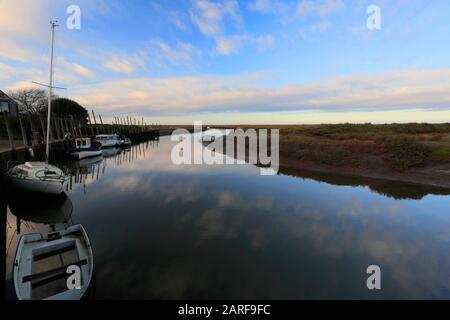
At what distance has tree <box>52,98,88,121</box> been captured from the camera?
64.8 meters

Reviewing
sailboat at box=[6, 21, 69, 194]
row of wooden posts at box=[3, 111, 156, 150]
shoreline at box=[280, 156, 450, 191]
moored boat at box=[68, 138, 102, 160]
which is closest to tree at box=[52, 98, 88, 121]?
row of wooden posts at box=[3, 111, 156, 150]

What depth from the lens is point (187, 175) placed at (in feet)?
85.3

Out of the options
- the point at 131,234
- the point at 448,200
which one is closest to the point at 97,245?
the point at 131,234

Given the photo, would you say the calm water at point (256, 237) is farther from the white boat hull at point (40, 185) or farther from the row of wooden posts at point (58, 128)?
the row of wooden posts at point (58, 128)

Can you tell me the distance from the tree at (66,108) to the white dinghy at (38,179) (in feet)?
183

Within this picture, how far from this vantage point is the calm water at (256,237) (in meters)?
8.20

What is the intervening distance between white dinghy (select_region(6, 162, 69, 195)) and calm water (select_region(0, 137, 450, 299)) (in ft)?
3.60

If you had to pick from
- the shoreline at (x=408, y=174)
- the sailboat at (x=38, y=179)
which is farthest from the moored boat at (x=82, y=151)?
the shoreline at (x=408, y=174)

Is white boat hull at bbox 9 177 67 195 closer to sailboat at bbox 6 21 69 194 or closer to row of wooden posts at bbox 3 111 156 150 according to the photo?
sailboat at bbox 6 21 69 194

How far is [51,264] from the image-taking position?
7855mm

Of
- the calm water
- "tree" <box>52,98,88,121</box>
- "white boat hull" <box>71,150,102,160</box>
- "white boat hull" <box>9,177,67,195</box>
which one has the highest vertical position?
"tree" <box>52,98,88,121</box>

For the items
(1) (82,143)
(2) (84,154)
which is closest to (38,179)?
(2) (84,154)

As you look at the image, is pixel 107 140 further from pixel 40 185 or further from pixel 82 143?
pixel 40 185
